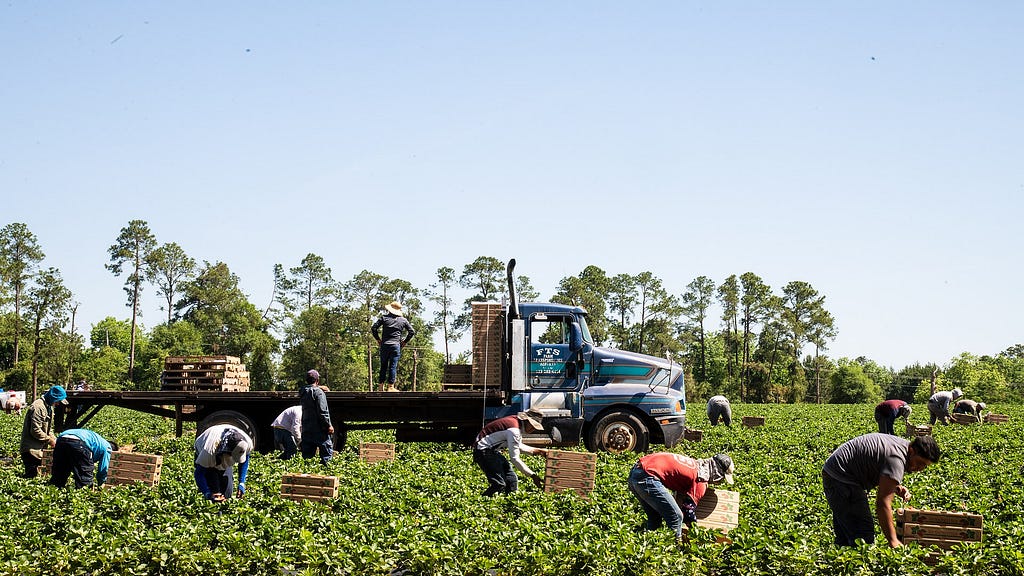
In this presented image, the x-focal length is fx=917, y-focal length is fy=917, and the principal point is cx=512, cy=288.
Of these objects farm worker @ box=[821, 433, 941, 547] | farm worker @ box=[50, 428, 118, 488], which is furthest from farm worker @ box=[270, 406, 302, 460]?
farm worker @ box=[821, 433, 941, 547]

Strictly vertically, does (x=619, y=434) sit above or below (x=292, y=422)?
below

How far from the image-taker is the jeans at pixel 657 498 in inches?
342

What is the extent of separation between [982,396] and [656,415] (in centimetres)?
6455

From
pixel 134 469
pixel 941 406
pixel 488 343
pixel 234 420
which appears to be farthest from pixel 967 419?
pixel 134 469

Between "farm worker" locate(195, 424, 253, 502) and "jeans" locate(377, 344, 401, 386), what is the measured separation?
6318mm

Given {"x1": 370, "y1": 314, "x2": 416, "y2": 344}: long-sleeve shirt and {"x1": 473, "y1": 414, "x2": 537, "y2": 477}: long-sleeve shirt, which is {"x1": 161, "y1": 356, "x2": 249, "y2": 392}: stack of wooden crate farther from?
{"x1": 473, "y1": 414, "x2": 537, "y2": 477}: long-sleeve shirt

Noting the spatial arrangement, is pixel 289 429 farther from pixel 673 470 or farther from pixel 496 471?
pixel 673 470

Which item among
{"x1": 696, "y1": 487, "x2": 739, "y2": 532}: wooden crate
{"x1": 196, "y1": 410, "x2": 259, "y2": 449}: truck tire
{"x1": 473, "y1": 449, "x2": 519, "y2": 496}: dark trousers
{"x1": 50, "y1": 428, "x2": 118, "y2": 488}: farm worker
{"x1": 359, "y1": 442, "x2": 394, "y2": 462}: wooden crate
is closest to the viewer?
{"x1": 696, "y1": 487, "x2": 739, "y2": 532}: wooden crate

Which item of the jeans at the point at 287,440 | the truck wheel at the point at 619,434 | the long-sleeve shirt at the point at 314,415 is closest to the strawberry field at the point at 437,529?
the long-sleeve shirt at the point at 314,415

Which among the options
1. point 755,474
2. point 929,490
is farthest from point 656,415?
point 929,490

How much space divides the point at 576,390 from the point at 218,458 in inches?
288

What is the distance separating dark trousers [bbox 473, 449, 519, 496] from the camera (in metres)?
11.1

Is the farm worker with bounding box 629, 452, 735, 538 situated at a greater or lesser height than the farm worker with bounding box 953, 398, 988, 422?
lesser

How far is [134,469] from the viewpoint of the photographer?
11.5m
